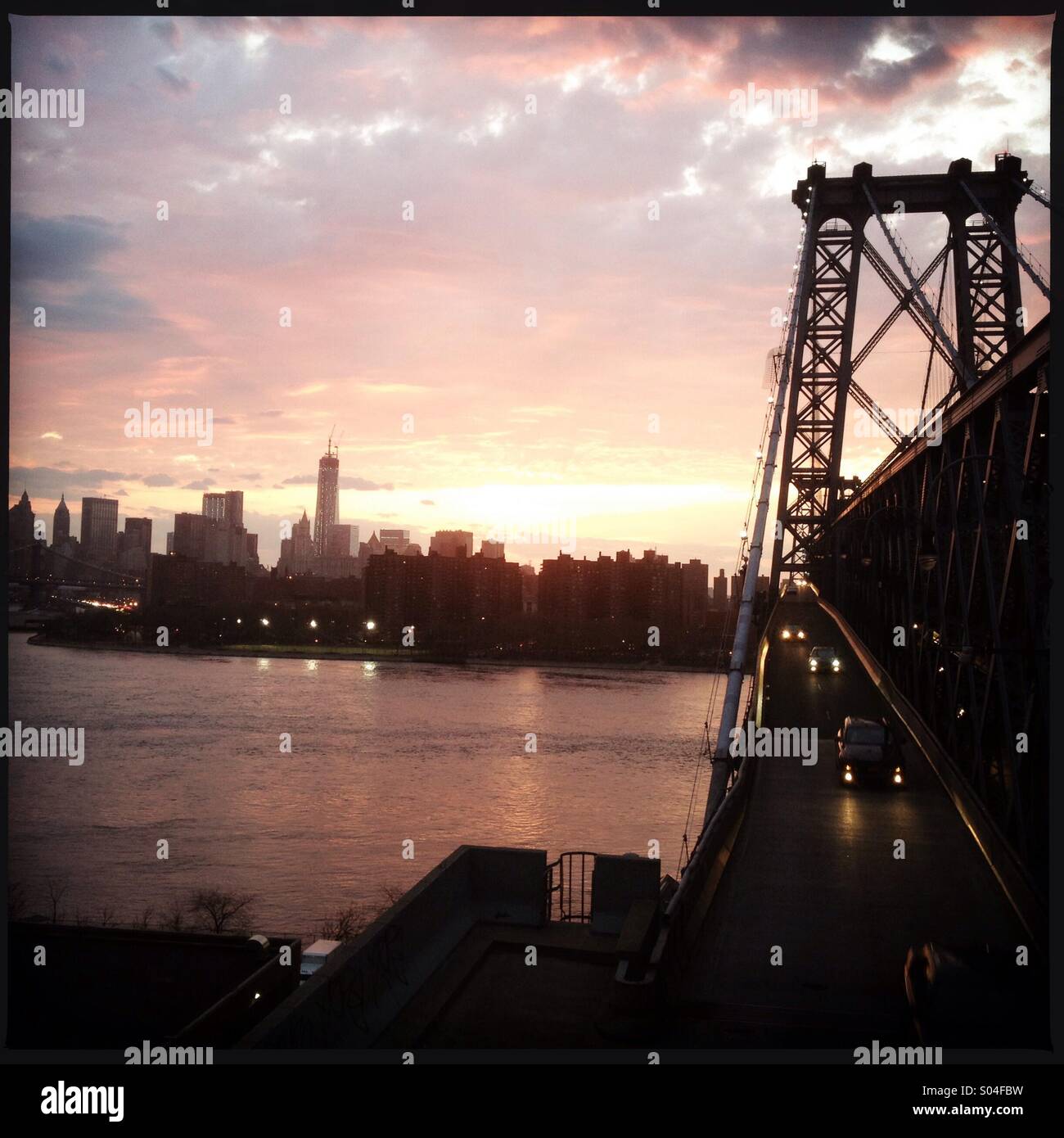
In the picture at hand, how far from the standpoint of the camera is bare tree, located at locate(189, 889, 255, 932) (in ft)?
60.0

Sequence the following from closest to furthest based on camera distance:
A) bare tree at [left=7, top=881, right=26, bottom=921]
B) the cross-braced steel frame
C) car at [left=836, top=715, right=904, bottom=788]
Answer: the cross-braced steel frame, car at [left=836, top=715, right=904, bottom=788], bare tree at [left=7, top=881, right=26, bottom=921]

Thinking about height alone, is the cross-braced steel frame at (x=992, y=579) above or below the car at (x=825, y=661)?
above

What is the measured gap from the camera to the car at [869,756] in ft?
45.5

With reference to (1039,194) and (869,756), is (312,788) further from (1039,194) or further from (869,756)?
(1039,194)

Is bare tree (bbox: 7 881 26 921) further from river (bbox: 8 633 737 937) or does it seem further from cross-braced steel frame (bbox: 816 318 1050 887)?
cross-braced steel frame (bbox: 816 318 1050 887)

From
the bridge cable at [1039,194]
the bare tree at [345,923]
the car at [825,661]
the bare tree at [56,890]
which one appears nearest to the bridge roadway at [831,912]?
the bridge cable at [1039,194]

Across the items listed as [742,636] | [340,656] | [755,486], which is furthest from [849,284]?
[340,656]

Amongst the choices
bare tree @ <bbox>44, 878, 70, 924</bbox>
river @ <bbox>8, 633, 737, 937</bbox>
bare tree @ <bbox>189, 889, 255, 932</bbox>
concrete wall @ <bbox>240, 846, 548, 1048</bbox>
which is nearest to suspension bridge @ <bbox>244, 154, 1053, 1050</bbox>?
concrete wall @ <bbox>240, 846, 548, 1048</bbox>

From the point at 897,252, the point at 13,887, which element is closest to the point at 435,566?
the point at 897,252

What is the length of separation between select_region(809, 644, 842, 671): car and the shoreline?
54742mm

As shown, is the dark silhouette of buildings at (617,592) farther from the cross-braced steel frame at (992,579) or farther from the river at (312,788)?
the cross-braced steel frame at (992,579)

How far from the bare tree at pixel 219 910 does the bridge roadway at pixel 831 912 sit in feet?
31.7

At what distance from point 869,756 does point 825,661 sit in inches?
389

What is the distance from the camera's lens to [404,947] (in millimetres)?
6488
